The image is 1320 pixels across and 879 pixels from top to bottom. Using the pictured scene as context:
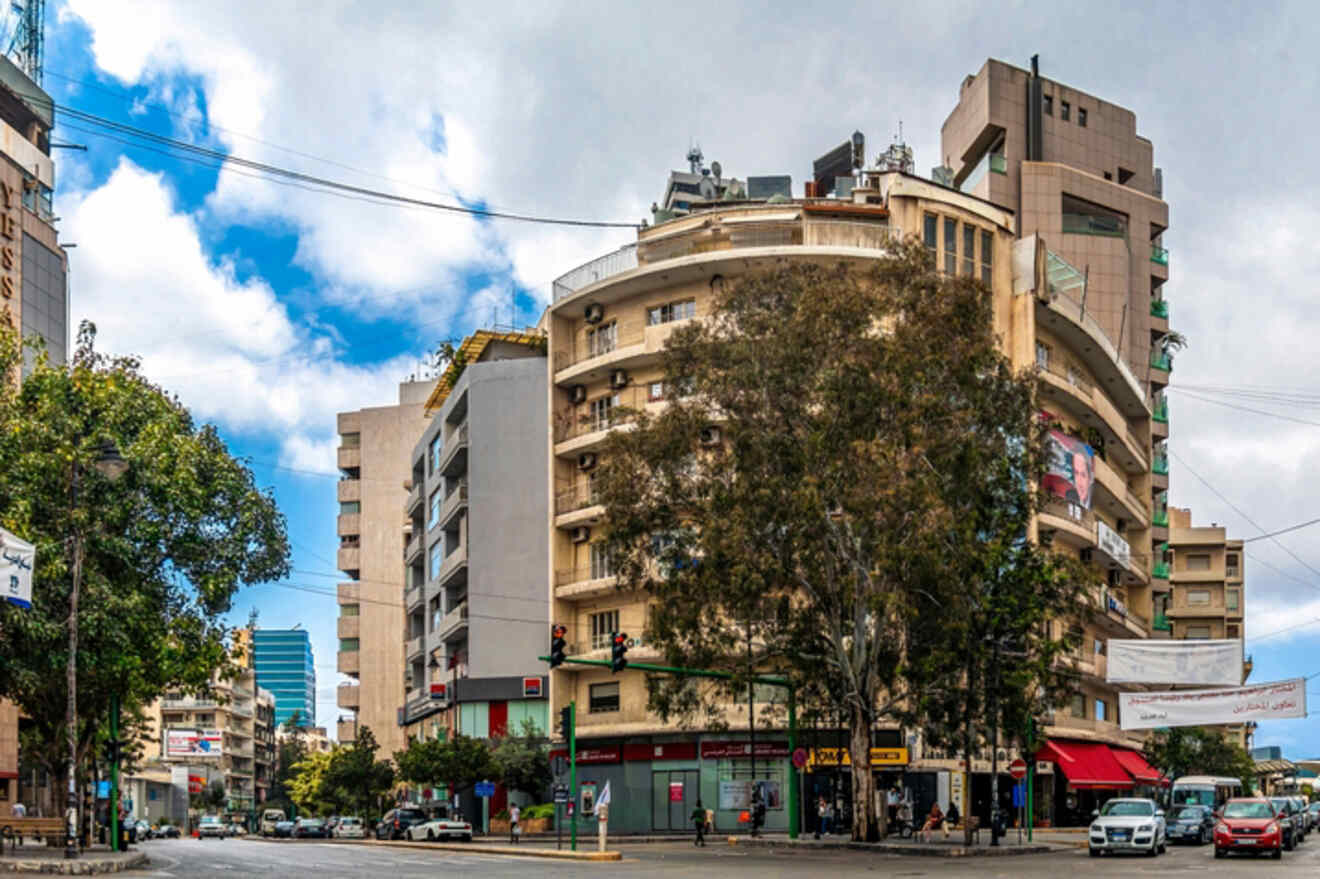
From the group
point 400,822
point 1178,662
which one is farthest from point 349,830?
point 1178,662

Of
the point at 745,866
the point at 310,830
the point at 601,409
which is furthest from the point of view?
the point at 310,830

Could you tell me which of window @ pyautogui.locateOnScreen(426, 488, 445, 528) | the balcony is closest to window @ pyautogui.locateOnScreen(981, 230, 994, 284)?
the balcony

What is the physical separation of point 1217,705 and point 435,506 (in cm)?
4414

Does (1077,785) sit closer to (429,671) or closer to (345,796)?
(429,671)

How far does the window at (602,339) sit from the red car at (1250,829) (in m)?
34.5

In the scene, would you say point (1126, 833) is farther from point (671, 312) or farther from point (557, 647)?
point (671, 312)

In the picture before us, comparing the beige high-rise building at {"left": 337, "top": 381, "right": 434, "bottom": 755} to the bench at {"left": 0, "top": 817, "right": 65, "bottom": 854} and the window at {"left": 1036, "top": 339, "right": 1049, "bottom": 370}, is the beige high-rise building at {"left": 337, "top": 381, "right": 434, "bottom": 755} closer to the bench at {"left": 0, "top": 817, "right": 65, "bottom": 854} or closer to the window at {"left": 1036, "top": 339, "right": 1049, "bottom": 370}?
the window at {"left": 1036, "top": 339, "right": 1049, "bottom": 370}

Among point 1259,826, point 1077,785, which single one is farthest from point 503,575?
point 1259,826

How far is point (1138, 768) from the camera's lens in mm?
70750

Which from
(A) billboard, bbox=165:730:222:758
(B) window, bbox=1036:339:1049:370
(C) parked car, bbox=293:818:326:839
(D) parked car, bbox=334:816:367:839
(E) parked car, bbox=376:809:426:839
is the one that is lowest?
(A) billboard, bbox=165:730:222:758

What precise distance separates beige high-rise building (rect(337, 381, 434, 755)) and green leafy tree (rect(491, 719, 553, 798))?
42980mm

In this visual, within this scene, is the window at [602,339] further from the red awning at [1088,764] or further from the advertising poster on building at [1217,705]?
the advertising poster on building at [1217,705]

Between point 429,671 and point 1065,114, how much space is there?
4592cm

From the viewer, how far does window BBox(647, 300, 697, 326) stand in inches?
2539
